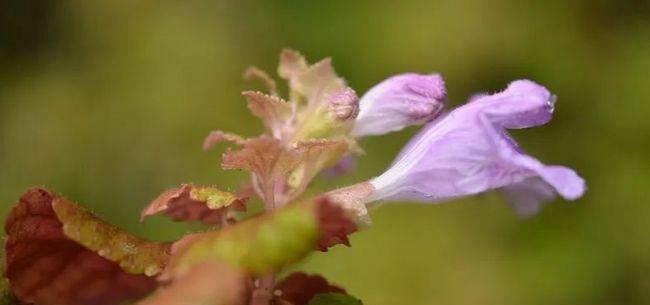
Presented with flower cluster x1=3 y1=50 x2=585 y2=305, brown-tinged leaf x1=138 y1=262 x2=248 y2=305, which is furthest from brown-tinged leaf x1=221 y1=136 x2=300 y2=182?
brown-tinged leaf x1=138 y1=262 x2=248 y2=305

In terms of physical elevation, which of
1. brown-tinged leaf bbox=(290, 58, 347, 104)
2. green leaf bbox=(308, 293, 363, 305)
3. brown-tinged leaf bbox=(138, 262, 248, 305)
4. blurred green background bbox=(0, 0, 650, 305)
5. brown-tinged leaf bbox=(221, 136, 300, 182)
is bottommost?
blurred green background bbox=(0, 0, 650, 305)

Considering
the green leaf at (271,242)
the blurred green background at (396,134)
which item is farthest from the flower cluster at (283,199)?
the blurred green background at (396,134)

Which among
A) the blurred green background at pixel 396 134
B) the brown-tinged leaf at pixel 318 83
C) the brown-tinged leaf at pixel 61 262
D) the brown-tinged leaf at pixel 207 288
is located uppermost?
the brown-tinged leaf at pixel 318 83

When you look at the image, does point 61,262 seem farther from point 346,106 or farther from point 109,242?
point 346,106

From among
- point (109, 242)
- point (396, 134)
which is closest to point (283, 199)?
point (109, 242)

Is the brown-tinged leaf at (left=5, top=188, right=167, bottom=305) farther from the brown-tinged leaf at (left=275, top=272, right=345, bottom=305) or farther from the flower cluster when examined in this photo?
the brown-tinged leaf at (left=275, top=272, right=345, bottom=305)

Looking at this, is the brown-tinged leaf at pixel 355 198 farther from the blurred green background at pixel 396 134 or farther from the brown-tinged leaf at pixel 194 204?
the blurred green background at pixel 396 134

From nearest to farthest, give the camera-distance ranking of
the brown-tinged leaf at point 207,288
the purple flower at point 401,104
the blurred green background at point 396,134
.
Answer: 1. the brown-tinged leaf at point 207,288
2. the purple flower at point 401,104
3. the blurred green background at point 396,134
